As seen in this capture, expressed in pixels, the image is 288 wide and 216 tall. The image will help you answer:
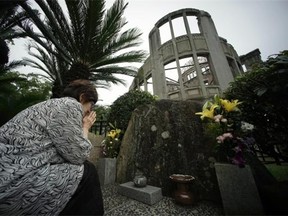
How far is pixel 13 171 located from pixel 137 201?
2.10m

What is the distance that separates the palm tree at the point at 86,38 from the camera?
3.88 m

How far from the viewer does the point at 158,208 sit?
2223 mm

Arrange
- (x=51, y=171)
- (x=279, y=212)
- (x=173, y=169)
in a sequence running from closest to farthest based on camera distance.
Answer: (x=51, y=171), (x=279, y=212), (x=173, y=169)

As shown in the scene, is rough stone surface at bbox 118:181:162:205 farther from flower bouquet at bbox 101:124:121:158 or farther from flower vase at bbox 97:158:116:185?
flower bouquet at bbox 101:124:121:158

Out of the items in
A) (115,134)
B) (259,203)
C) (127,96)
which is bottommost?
(259,203)

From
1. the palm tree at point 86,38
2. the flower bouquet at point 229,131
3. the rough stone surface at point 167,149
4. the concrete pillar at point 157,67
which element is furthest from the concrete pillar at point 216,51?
the flower bouquet at point 229,131

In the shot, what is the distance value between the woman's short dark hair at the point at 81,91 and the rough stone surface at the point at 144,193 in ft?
6.01

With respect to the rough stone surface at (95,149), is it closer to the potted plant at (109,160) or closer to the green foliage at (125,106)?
the potted plant at (109,160)

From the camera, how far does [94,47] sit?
4820mm

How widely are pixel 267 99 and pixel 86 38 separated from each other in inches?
193

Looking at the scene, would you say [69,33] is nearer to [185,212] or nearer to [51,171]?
[51,171]

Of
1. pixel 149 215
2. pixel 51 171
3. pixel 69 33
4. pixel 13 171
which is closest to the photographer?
pixel 13 171

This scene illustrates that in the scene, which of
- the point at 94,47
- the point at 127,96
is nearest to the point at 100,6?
the point at 94,47

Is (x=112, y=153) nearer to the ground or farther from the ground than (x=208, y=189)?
farther from the ground
